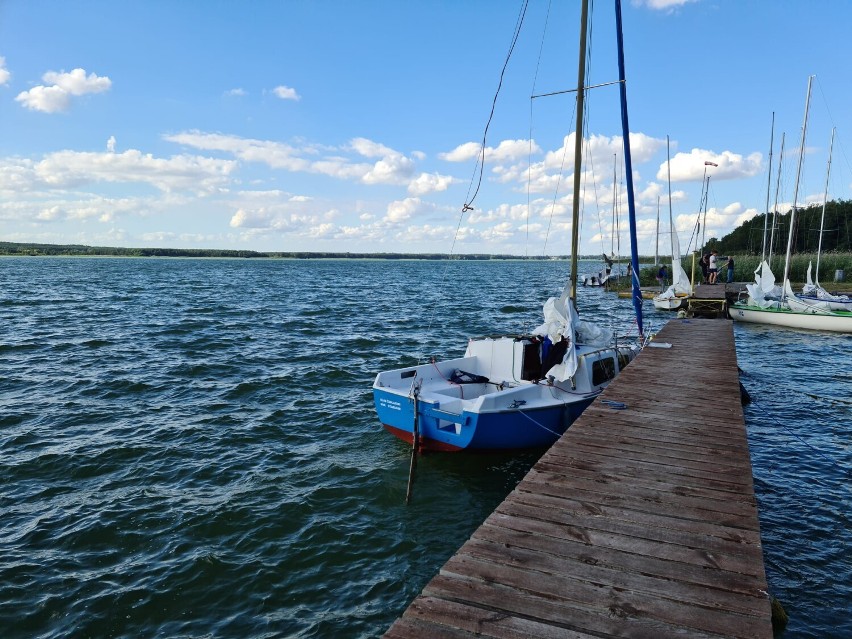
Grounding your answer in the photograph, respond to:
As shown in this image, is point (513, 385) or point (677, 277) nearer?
point (513, 385)

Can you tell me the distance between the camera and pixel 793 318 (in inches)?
1091

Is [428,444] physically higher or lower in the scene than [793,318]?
lower

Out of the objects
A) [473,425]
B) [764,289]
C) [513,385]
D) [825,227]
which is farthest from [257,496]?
[825,227]

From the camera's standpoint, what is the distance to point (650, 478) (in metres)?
6.66

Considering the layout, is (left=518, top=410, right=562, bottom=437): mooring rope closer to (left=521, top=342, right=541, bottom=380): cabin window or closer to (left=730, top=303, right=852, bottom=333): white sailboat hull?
(left=521, top=342, right=541, bottom=380): cabin window

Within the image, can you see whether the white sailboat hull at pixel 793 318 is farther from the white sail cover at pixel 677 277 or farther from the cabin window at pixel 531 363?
the cabin window at pixel 531 363

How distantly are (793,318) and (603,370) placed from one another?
2109 centimetres

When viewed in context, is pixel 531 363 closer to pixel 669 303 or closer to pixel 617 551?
pixel 617 551

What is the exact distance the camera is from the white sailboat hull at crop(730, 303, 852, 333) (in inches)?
1033

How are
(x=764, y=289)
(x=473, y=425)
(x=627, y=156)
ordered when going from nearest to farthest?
(x=473, y=425)
(x=627, y=156)
(x=764, y=289)

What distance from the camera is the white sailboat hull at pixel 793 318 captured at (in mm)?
26244

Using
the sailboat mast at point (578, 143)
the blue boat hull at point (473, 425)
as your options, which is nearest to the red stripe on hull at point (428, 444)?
the blue boat hull at point (473, 425)

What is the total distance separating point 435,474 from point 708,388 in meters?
6.17

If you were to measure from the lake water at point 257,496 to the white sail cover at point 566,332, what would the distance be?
2020 mm
